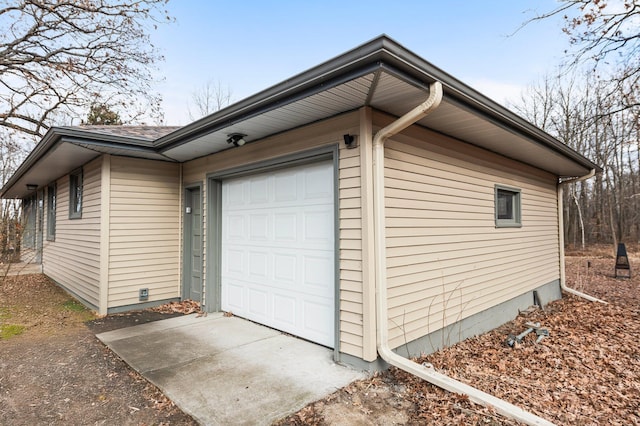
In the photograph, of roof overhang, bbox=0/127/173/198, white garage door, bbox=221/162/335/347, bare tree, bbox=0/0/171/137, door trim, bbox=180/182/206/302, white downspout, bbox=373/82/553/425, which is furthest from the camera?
bare tree, bbox=0/0/171/137

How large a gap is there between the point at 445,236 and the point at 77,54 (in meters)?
11.0

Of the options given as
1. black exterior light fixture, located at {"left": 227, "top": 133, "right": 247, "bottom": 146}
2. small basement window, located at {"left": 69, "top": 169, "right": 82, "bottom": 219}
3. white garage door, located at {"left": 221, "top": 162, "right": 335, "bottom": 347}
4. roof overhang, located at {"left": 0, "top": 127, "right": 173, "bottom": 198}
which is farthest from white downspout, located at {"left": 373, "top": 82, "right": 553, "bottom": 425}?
small basement window, located at {"left": 69, "top": 169, "right": 82, "bottom": 219}

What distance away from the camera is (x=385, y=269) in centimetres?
323

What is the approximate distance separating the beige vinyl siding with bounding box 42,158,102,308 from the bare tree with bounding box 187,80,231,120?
43.3 feet

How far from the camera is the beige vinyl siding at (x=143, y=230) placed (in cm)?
539

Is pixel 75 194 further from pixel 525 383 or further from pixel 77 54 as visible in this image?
pixel 525 383

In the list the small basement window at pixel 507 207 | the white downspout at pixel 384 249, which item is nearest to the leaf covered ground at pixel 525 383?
the white downspout at pixel 384 249

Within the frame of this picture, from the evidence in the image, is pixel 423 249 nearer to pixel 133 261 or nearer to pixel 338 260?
pixel 338 260

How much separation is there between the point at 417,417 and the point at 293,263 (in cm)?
221

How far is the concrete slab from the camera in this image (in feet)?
8.46

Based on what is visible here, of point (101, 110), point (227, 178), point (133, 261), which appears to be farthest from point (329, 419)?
point (101, 110)

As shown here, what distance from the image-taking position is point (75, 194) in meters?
6.97

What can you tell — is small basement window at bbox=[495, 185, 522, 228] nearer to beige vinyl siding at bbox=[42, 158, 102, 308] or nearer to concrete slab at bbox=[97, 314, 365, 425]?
concrete slab at bbox=[97, 314, 365, 425]

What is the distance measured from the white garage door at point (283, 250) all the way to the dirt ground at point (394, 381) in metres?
1.04
